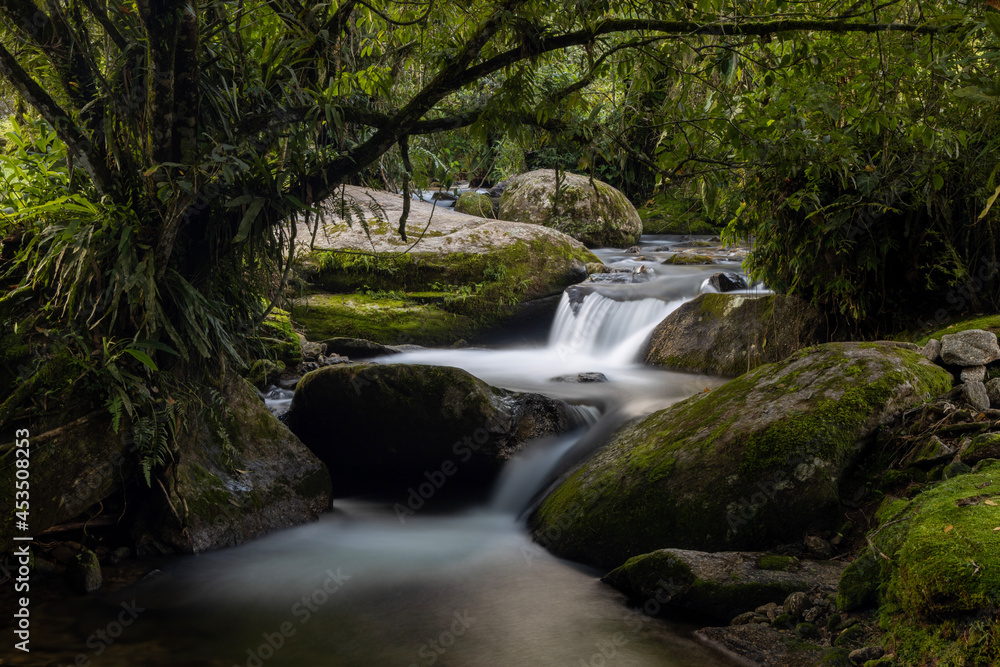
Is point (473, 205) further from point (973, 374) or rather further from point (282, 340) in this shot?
point (973, 374)

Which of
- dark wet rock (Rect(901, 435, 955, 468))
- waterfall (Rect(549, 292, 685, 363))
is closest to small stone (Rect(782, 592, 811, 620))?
dark wet rock (Rect(901, 435, 955, 468))

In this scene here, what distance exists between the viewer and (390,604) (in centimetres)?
375

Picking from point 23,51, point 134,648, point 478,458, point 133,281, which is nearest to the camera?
point 134,648

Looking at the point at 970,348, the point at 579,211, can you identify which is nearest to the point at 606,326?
the point at 970,348

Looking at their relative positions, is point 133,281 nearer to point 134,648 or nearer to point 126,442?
point 126,442

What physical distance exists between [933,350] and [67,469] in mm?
5058

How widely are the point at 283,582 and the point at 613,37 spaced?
3.87m

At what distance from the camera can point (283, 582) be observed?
3.98 metres

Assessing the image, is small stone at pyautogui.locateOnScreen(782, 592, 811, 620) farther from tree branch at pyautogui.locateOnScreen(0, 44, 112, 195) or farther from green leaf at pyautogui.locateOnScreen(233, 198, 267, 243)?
tree branch at pyautogui.locateOnScreen(0, 44, 112, 195)

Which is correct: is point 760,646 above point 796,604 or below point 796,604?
below

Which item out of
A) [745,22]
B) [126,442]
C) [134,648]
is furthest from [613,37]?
[134,648]

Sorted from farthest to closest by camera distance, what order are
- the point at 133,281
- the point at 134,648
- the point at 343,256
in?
the point at 343,256
the point at 133,281
the point at 134,648

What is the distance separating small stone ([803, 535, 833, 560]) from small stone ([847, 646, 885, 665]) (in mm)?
874

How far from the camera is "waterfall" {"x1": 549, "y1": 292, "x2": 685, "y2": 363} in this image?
8.30 metres
